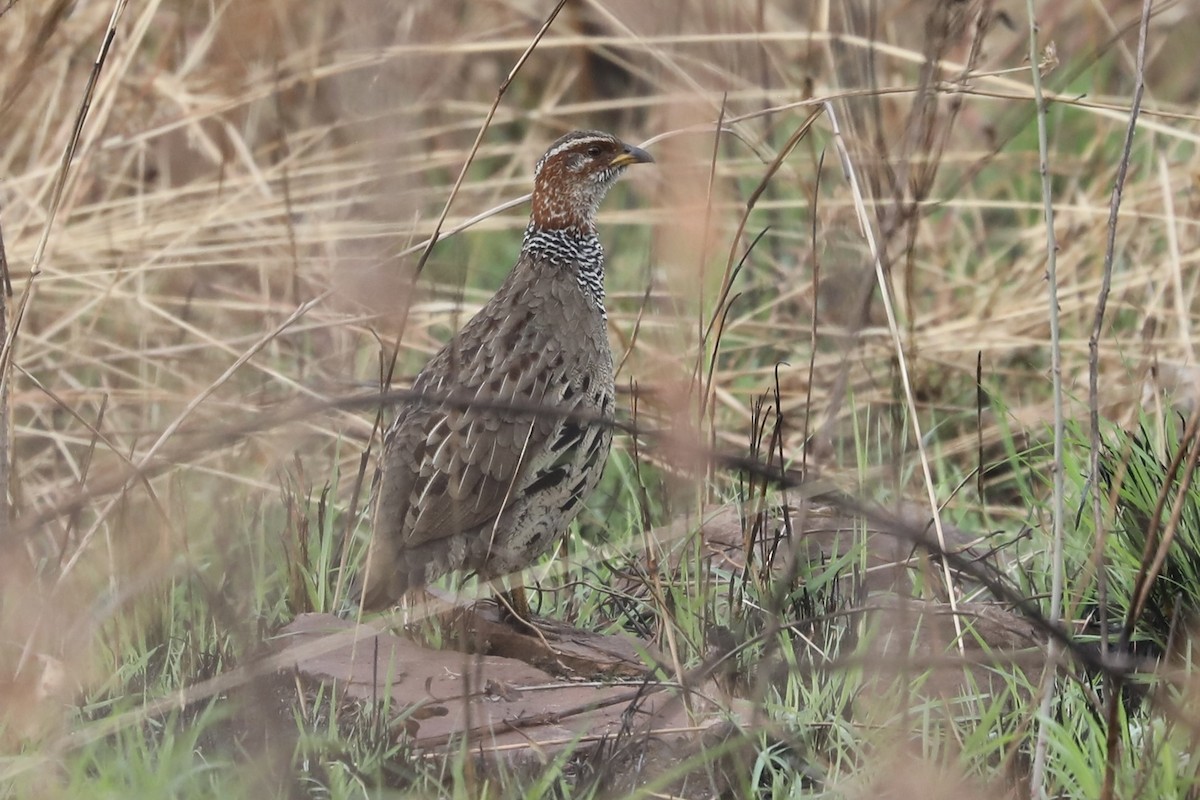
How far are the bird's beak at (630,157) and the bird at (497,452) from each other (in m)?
0.48

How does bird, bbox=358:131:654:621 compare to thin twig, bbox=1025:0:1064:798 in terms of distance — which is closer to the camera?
thin twig, bbox=1025:0:1064:798

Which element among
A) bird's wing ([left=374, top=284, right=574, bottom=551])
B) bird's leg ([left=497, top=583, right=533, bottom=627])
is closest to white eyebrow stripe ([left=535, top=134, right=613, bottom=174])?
bird's wing ([left=374, top=284, right=574, bottom=551])

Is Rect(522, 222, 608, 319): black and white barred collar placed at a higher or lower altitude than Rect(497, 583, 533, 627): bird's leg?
higher

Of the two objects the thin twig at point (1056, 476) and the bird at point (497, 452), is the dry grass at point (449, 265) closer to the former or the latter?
the bird at point (497, 452)

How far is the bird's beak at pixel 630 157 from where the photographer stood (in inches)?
160

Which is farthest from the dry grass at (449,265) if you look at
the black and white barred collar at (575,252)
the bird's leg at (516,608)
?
the bird's leg at (516,608)

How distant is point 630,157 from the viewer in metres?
4.09

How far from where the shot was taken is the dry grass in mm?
3689

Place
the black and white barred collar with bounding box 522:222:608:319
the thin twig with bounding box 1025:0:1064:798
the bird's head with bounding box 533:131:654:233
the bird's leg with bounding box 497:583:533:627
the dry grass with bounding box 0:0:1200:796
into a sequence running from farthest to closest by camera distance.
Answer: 1. the bird's head with bounding box 533:131:654:233
2. the black and white barred collar with bounding box 522:222:608:319
3. the dry grass with bounding box 0:0:1200:796
4. the bird's leg with bounding box 497:583:533:627
5. the thin twig with bounding box 1025:0:1064:798

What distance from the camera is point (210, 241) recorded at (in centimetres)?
555

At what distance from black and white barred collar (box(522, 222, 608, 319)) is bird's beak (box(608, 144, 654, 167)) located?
22 cm

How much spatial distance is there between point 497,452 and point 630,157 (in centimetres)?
99

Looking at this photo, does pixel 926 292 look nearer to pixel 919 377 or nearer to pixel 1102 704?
pixel 919 377

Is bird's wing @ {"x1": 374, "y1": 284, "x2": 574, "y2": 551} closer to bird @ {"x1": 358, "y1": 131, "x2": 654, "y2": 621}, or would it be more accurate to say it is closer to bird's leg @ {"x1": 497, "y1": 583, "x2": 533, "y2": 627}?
bird @ {"x1": 358, "y1": 131, "x2": 654, "y2": 621}
